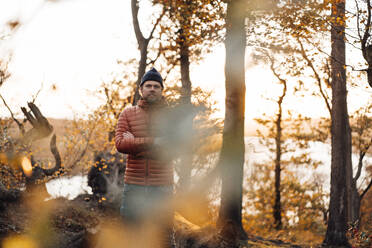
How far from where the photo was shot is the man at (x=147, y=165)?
3.27m

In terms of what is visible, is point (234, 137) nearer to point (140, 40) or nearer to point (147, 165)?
point (147, 165)

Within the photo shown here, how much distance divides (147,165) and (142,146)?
260mm

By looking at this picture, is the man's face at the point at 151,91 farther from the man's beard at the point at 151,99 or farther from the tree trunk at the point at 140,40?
the tree trunk at the point at 140,40

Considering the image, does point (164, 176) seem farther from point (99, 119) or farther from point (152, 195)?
point (99, 119)

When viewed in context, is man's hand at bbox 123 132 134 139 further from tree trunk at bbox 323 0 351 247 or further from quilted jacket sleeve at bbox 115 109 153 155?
tree trunk at bbox 323 0 351 247

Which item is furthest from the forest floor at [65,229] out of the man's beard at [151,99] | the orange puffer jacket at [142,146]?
the man's beard at [151,99]

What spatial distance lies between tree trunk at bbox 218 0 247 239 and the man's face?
12.3 feet

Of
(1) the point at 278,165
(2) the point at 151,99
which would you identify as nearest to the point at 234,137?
(2) the point at 151,99

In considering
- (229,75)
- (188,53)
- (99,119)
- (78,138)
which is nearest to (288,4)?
(229,75)

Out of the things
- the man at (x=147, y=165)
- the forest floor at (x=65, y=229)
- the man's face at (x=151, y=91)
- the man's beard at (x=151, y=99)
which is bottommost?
the forest floor at (x=65, y=229)

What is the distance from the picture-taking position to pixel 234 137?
22.6 ft

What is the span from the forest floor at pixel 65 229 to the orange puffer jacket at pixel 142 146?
79.8 inches

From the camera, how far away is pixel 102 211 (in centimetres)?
781

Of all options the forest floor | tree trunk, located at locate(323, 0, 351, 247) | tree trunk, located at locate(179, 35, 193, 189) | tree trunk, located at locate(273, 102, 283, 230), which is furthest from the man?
tree trunk, located at locate(273, 102, 283, 230)
